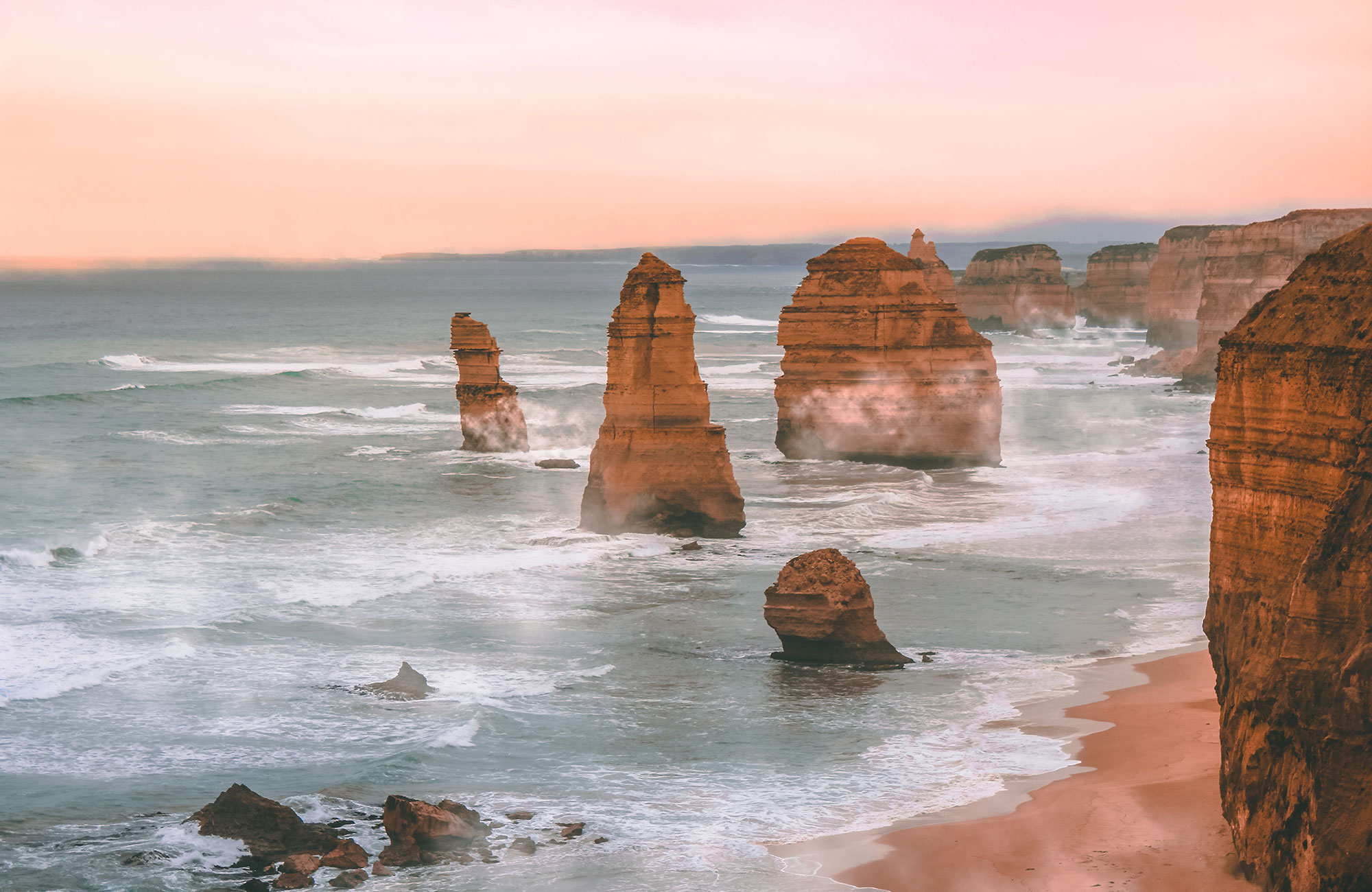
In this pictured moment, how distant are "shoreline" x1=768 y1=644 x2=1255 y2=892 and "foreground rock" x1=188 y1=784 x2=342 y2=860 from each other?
14.3 feet

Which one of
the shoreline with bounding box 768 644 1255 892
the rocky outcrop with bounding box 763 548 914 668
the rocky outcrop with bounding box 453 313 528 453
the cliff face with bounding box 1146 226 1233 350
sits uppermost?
the cliff face with bounding box 1146 226 1233 350

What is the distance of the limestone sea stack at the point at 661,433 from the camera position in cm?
3084

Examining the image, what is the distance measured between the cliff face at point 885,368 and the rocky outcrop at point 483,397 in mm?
9331

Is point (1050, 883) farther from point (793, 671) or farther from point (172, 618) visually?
point (172, 618)

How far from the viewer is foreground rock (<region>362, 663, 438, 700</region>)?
19531 mm

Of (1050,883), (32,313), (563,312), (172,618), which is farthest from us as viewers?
(563,312)

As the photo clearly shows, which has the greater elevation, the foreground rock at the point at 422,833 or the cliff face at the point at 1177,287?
the cliff face at the point at 1177,287

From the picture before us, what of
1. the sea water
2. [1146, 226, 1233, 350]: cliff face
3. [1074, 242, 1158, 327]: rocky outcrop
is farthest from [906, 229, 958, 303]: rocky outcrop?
the sea water

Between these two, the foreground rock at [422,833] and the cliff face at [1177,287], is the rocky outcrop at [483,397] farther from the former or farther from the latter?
the cliff face at [1177,287]

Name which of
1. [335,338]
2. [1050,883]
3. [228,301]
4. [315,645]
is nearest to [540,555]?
[315,645]

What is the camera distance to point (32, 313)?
14812 centimetres

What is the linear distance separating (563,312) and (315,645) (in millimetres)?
152281

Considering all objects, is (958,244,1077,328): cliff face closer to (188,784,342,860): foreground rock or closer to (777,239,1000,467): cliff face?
(777,239,1000,467): cliff face

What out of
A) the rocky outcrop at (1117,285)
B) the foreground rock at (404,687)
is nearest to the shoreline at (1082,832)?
the foreground rock at (404,687)
